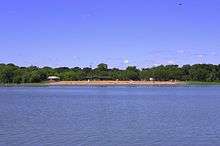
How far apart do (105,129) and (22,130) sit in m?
4.90

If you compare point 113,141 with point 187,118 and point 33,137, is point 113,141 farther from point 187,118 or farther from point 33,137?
point 187,118

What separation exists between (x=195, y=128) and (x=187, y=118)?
827 centimetres

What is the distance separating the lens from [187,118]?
43.4m

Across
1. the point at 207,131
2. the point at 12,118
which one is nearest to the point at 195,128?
the point at 207,131

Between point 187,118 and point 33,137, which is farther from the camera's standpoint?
point 187,118

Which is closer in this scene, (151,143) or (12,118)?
(151,143)

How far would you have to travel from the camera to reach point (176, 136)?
1220 inches

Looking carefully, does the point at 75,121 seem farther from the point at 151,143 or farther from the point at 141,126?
the point at 151,143

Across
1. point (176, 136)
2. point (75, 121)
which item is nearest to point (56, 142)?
point (176, 136)

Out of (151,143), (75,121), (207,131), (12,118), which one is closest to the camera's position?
(151,143)

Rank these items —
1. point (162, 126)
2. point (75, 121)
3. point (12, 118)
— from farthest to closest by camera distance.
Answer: point (12, 118) → point (75, 121) → point (162, 126)

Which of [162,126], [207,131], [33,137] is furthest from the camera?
[162,126]

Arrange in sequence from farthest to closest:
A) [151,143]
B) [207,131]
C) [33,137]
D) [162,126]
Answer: [162,126]
[207,131]
[33,137]
[151,143]

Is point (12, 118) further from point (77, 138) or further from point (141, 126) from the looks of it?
point (77, 138)
